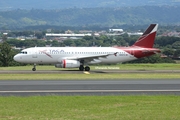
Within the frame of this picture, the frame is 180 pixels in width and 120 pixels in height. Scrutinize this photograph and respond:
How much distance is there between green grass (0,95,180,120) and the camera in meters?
24.2

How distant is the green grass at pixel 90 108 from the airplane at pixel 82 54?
2988cm

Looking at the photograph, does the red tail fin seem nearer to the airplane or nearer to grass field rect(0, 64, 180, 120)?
the airplane

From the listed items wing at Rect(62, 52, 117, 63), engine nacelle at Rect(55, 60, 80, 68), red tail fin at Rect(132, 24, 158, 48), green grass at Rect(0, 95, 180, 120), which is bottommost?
green grass at Rect(0, 95, 180, 120)

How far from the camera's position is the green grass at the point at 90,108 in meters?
24.2

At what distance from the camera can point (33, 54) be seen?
202 ft

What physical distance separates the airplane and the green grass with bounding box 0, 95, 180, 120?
98.0 ft

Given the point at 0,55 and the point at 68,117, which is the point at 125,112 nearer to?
the point at 68,117


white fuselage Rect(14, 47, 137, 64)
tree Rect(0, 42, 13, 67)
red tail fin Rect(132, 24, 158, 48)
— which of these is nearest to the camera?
white fuselage Rect(14, 47, 137, 64)

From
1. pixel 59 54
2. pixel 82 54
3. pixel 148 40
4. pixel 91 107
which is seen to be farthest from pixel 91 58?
pixel 91 107

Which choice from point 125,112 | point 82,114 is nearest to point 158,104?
point 125,112

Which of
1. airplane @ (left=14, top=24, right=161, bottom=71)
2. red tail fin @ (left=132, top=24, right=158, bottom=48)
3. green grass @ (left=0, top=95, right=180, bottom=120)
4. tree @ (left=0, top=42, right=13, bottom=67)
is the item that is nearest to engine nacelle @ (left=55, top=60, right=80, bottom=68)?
airplane @ (left=14, top=24, right=161, bottom=71)

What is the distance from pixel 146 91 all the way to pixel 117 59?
29.0 m

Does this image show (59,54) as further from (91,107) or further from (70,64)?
(91,107)

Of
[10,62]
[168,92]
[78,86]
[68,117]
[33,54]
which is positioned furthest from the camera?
[10,62]
